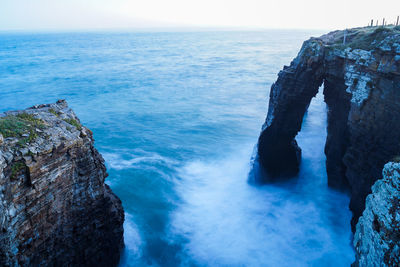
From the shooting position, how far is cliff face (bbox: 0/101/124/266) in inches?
313

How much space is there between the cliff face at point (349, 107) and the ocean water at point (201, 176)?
233cm

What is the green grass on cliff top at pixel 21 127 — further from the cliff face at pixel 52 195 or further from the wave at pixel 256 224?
the wave at pixel 256 224

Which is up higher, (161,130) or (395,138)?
(395,138)

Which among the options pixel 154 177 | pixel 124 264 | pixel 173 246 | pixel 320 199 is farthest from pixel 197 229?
A: pixel 320 199

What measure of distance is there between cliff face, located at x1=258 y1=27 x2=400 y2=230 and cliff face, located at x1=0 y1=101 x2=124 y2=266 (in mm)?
11701

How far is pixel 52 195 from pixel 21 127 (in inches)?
95.7

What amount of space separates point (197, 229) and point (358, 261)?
920 cm

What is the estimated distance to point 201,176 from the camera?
21.6 metres

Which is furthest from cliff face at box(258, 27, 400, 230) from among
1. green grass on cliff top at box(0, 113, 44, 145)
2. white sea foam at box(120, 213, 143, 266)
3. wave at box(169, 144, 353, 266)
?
green grass on cliff top at box(0, 113, 44, 145)

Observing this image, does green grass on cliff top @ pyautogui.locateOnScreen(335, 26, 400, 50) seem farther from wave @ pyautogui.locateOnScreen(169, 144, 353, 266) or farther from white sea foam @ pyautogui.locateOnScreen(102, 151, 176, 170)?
white sea foam @ pyautogui.locateOnScreen(102, 151, 176, 170)

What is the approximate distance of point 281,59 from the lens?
67312 millimetres

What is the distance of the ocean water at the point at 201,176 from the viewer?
48.3 ft

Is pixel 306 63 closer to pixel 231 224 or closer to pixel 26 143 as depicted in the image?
pixel 231 224

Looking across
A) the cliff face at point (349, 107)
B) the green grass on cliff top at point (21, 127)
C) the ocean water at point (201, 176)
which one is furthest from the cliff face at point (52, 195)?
the cliff face at point (349, 107)
